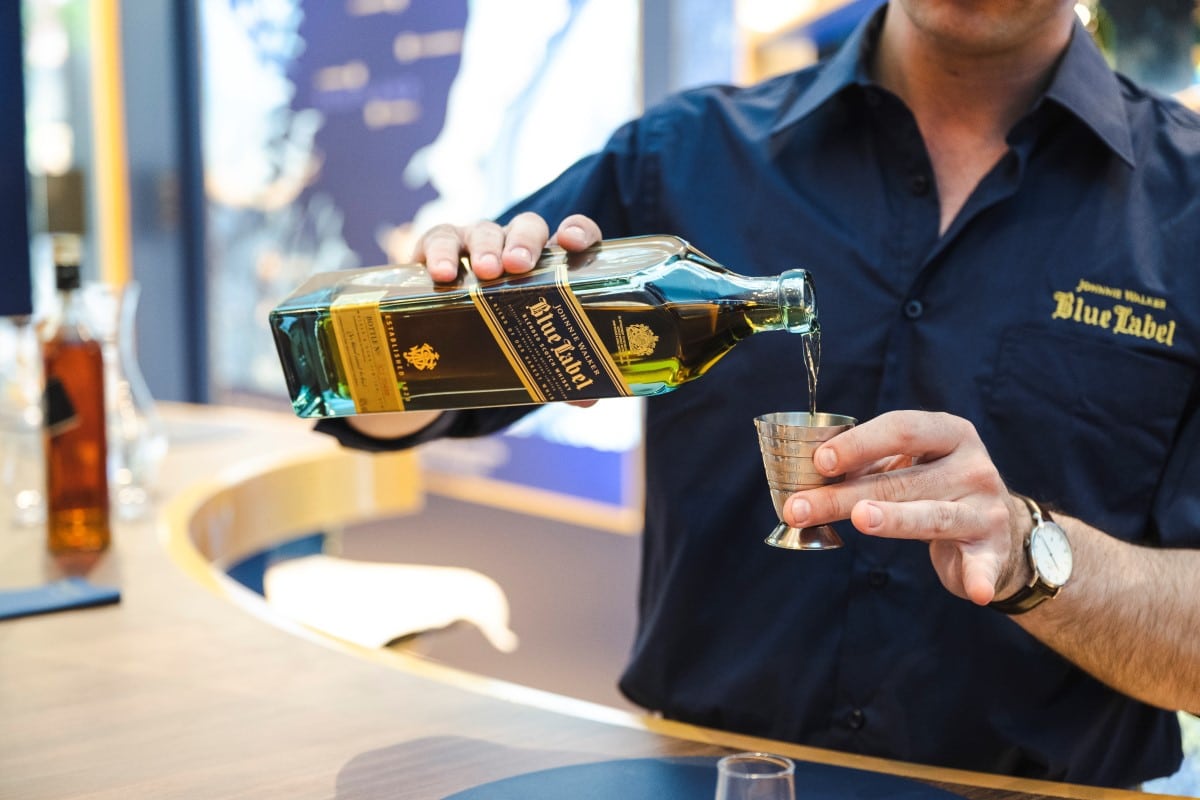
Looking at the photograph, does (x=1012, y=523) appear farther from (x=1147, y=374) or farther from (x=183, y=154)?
(x=183, y=154)

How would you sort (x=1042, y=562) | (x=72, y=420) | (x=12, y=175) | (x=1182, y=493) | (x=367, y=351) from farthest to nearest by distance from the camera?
(x=72, y=420)
(x=12, y=175)
(x=1182, y=493)
(x=367, y=351)
(x=1042, y=562)

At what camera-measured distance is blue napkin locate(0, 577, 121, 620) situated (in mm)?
1412

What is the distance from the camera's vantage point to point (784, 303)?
1.08 m

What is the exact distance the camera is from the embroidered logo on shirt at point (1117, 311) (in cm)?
131

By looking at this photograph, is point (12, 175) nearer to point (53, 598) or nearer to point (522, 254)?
point (53, 598)

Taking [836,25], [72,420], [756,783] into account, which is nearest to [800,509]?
[756,783]

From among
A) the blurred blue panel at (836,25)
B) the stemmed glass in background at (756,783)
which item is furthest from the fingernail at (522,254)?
the blurred blue panel at (836,25)

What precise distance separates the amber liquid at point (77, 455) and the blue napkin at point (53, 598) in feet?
0.60

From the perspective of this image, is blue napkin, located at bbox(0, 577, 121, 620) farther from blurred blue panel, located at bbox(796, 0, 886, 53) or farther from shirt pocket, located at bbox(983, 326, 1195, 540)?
blurred blue panel, located at bbox(796, 0, 886, 53)

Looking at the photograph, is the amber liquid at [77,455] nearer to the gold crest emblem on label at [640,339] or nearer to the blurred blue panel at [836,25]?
the gold crest emblem on label at [640,339]

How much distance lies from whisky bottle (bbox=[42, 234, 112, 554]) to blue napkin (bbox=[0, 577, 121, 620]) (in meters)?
0.19

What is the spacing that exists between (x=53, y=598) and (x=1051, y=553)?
3.65ft

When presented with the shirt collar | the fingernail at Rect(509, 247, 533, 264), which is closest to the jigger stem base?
the fingernail at Rect(509, 247, 533, 264)

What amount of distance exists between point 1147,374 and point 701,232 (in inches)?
20.5
